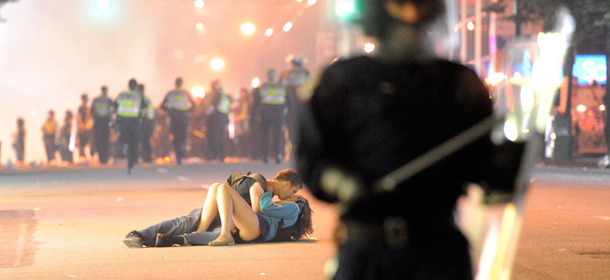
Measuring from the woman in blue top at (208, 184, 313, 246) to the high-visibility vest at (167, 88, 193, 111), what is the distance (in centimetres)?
1574

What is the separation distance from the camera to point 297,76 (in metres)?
24.4

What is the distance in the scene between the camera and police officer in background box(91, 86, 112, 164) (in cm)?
2773

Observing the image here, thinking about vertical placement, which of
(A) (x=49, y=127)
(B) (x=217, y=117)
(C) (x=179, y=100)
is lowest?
(A) (x=49, y=127)

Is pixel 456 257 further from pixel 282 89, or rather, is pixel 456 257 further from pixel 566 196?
pixel 282 89

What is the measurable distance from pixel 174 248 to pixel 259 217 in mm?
766

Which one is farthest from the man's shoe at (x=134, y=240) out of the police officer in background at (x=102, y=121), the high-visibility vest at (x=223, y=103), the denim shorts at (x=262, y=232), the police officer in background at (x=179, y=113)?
the police officer in background at (x=102, y=121)

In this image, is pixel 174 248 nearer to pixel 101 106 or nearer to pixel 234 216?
pixel 234 216

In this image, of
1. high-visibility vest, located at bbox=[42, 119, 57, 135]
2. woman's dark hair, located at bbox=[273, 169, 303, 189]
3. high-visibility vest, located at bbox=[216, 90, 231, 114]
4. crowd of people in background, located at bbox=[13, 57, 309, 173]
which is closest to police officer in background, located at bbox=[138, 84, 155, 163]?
crowd of people in background, located at bbox=[13, 57, 309, 173]

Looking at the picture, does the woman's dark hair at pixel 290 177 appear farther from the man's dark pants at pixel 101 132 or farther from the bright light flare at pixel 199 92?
the bright light flare at pixel 199 92

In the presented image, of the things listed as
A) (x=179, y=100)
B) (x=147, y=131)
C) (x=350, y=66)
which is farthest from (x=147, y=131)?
(x=350, y=66)

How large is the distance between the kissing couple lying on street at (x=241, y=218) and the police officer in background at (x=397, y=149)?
20.6ft

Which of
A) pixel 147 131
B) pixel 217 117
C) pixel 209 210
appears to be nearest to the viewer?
pixel 209 210

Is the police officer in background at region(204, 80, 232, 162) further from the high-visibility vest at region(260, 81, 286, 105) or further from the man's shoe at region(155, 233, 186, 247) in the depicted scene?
the man's shoe at region(155, 233, 186, 247)

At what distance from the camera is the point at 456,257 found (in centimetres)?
304
